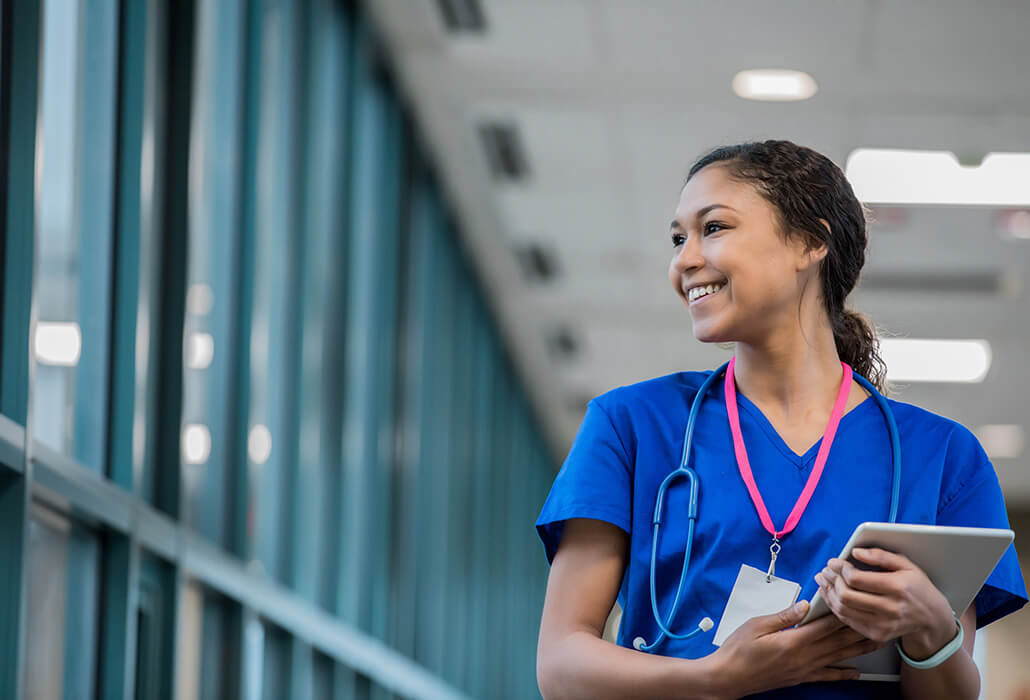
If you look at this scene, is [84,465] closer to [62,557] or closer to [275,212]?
[62,557]

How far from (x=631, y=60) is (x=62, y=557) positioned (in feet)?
12.7

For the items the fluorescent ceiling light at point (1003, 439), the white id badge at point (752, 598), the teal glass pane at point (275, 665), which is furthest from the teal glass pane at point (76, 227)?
the fluorescent ceiling light at point (1003, 439)

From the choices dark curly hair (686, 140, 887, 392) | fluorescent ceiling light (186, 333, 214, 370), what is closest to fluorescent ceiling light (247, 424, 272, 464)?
fluorescent ceiling light (186, 333, 214, 370)

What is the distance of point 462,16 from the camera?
6137mm

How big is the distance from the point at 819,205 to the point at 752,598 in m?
0.49

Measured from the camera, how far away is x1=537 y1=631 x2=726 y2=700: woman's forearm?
148 cm

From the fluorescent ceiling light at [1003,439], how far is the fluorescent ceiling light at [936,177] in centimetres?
627

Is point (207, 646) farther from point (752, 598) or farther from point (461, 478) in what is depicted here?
point (461, 478)

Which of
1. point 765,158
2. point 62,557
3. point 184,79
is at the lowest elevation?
point 62,557

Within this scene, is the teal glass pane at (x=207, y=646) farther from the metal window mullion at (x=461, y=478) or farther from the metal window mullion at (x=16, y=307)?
the metal window mullion at (x=461, y=478)

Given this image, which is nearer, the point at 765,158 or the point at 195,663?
the point at 765,158

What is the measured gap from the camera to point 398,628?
7.15 meters

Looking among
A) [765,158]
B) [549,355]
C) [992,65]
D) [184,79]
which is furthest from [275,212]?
[549,355]

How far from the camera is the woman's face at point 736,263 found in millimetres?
1652
